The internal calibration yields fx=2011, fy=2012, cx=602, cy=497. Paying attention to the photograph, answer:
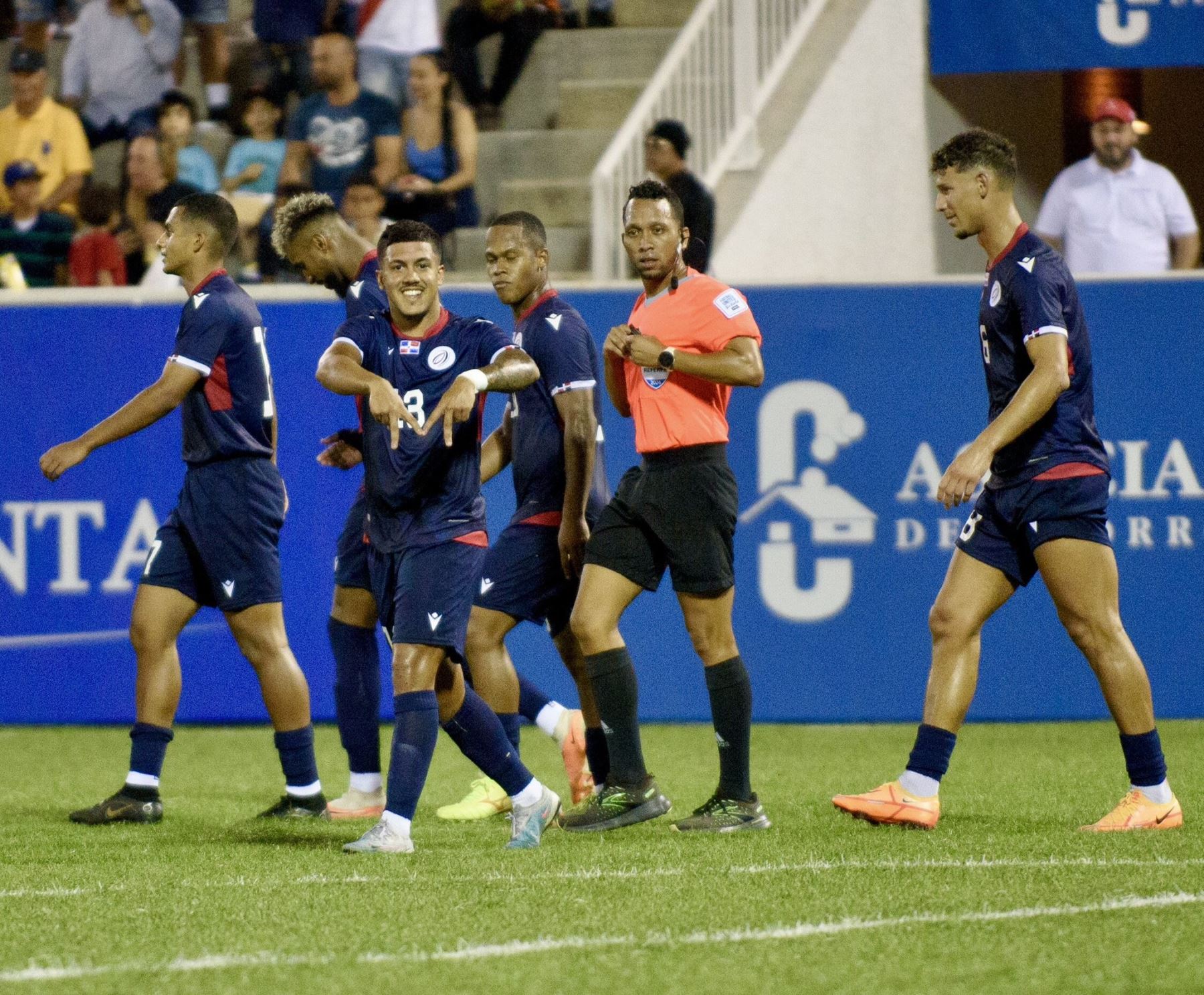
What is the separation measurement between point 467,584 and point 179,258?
183cm

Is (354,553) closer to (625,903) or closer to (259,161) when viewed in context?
(625,903)

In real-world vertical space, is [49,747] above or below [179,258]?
below

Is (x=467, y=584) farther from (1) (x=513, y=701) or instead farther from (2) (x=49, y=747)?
(2) (x=49, y=747)

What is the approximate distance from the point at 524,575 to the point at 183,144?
275 inches

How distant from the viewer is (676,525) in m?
6.55

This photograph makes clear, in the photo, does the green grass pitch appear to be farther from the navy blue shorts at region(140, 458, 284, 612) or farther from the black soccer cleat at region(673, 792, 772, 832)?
the navy blue shorts at region(140, 458, 284, 612)

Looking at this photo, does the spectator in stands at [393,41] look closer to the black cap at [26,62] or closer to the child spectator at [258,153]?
the child spectator at [258,153]

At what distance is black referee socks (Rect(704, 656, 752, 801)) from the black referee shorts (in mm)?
275

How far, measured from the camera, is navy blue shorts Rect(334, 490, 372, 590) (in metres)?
7.18

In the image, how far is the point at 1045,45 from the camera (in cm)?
1082

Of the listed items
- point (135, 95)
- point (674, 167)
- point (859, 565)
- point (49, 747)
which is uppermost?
point (135, 95)

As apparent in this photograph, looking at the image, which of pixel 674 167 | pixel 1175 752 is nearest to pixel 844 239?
pixel 674 167

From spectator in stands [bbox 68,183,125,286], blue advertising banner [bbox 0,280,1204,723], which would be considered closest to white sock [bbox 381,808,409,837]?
blue advertising banner [bbox 0,280,1204,723]

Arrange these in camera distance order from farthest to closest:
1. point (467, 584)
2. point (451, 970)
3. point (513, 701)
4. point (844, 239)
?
point (844, 239) → point (513, 701) → point (467, 584) → point (451, 970)
